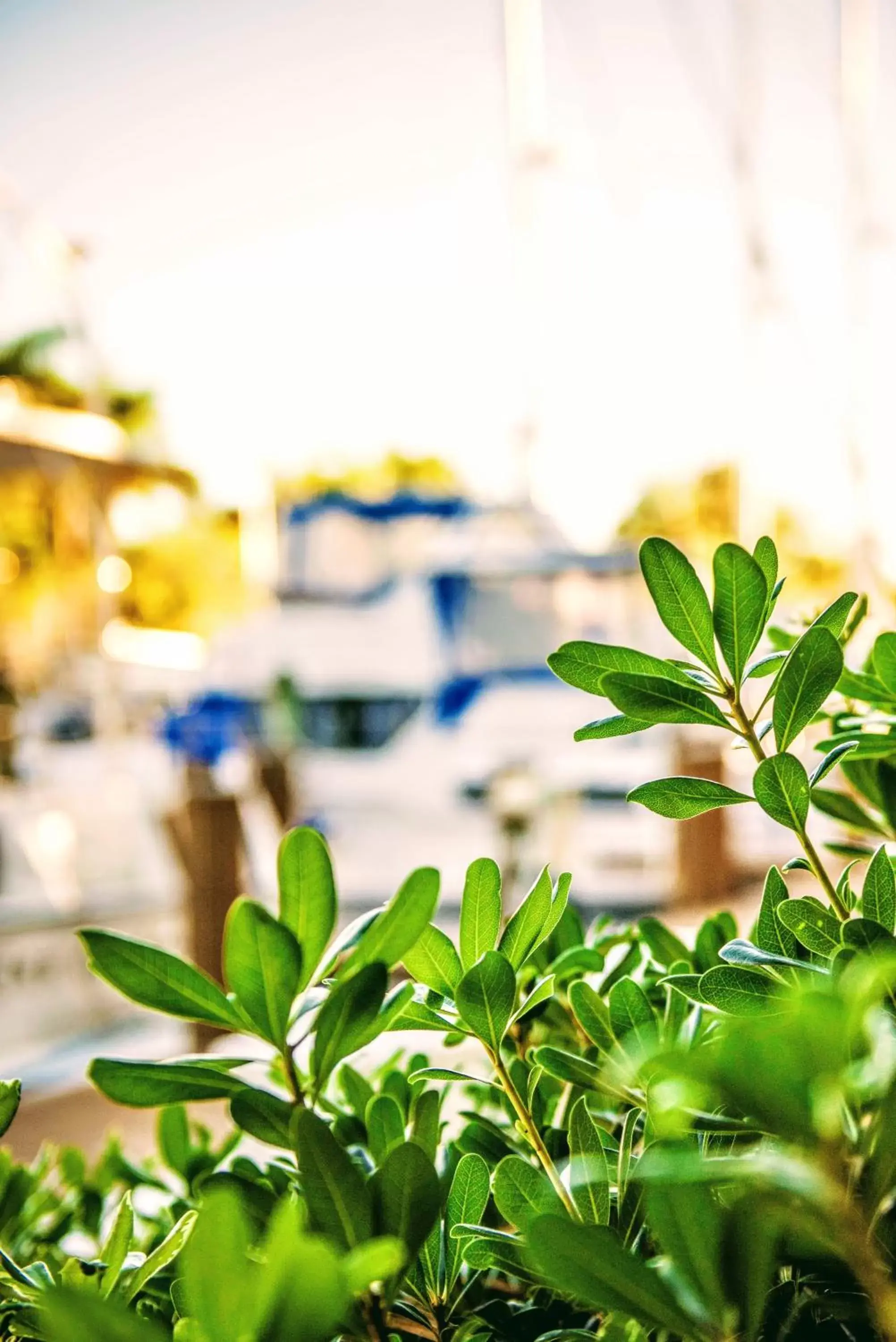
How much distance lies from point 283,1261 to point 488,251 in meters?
18.6

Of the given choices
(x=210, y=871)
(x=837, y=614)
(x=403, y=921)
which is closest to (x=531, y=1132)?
(x=403, y=921)

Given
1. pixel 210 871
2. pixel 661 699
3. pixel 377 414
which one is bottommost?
pixel 210 871

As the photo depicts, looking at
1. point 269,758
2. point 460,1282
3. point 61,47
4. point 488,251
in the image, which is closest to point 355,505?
point 269,758

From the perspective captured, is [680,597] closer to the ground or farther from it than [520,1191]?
farther from it

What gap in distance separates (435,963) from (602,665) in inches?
5.6

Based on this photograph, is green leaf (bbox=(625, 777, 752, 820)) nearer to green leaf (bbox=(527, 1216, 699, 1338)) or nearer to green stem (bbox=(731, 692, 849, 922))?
green stem (bbox=(731, 692, 849, 922))

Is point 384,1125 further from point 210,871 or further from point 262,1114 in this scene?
point 210,871

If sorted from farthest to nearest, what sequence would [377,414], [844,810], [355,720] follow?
1. [377,414]
2. [355,720]
3. [844,810]

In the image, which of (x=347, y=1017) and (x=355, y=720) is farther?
(x=355, y=720)

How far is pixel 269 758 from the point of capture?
6211mm

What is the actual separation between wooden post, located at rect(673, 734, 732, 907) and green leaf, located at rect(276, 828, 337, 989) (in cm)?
398

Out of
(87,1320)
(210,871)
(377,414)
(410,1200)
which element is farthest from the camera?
(377,414)

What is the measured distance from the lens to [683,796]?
1.49ft

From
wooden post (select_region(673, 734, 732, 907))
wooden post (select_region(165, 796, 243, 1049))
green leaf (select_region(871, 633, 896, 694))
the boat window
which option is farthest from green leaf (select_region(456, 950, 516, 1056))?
the boat window
